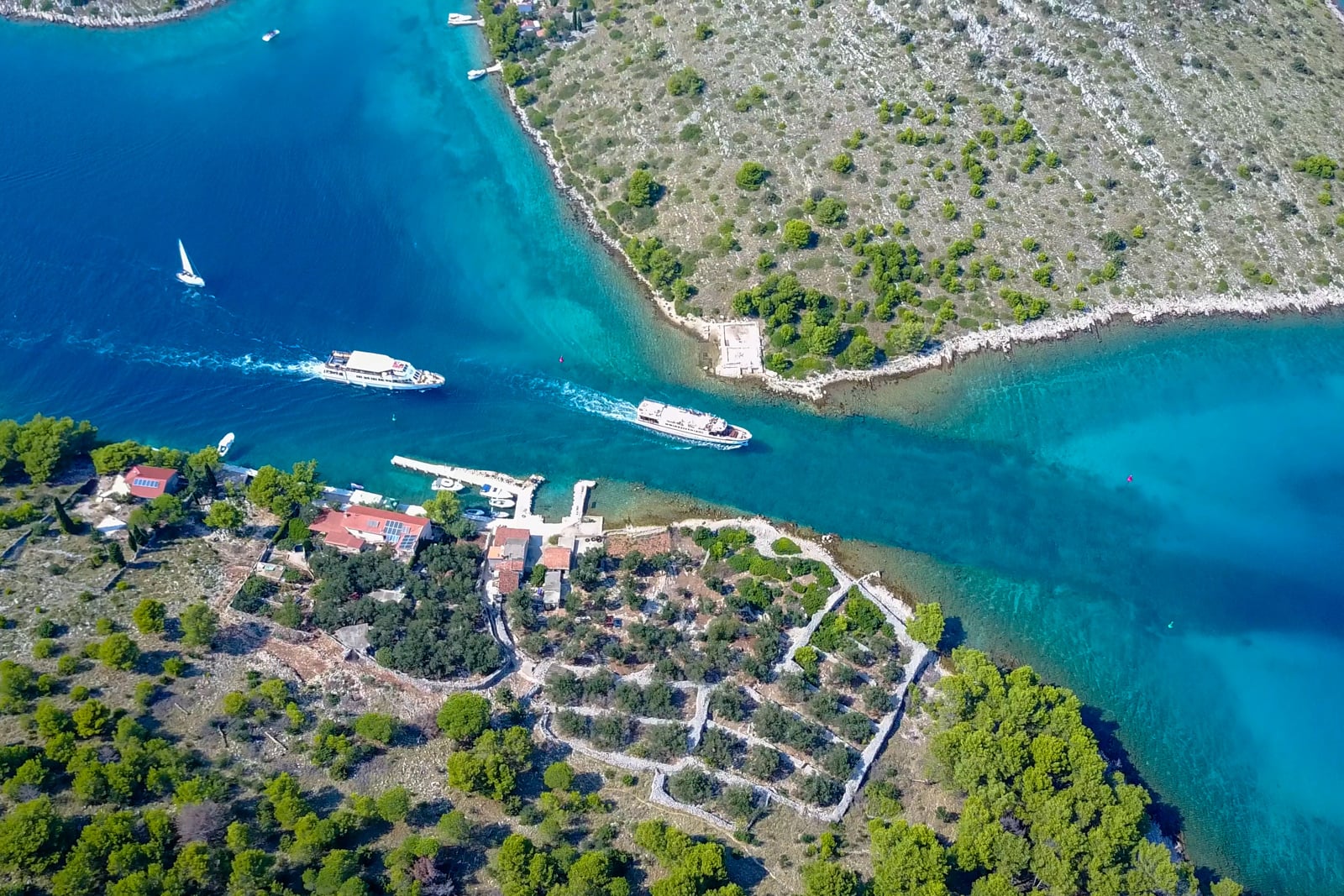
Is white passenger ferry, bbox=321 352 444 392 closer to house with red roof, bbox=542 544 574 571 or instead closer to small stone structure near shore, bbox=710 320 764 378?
house with red roof, bbox=542 544 574 571

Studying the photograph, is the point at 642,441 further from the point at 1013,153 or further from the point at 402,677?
the point at 1013,153

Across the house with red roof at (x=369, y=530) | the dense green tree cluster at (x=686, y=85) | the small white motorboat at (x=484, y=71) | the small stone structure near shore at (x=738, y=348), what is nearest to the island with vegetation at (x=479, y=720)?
the house with red roof at (x=369, y=530)

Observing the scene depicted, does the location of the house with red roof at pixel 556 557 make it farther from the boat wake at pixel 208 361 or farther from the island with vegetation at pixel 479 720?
the boat wake at pixel 208 361

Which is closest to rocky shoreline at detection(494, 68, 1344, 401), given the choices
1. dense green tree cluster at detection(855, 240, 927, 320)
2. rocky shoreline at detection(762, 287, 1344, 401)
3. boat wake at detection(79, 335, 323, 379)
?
rocky shoreline at detection(762, 287, 1344, 401)

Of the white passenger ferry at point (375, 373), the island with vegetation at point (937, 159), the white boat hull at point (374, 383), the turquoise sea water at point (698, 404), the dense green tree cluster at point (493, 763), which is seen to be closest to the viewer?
the dense green tree cluster at point (493, 763)

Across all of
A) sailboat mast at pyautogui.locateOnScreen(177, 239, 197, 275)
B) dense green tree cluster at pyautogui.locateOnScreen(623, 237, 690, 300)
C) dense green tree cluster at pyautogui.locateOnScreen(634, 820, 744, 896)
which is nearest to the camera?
dense green tree cluster at pyautogui.locateOnScreen(634, 820, 744, 896)
